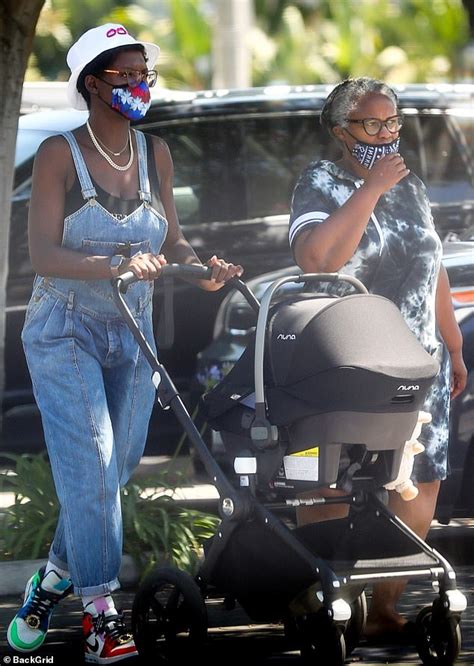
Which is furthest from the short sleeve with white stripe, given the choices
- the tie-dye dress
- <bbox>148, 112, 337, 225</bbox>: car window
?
<bbox>148, 112, 337, 225</bbox>: car window

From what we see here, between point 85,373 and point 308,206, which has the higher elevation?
point 308,206

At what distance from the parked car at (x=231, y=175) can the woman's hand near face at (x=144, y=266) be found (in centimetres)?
358

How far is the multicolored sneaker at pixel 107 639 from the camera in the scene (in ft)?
15.6

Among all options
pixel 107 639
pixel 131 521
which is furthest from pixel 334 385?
pixel 131 521

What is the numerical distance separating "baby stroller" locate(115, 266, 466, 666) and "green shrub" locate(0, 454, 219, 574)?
1.22 metres

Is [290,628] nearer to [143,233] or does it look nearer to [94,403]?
[94,403]

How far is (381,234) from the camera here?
4973 mm

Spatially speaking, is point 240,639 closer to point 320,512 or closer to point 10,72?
point 320,512

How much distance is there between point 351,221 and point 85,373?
93cm

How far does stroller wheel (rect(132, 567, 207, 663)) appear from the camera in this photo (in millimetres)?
4613

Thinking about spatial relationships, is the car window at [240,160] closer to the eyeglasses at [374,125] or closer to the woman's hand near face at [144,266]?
the eyeglasses at [374,125]

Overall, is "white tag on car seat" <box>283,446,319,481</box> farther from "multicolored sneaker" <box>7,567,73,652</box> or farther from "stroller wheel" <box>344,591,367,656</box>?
"multicolored sneaker" <box>7,567,73,652</box>

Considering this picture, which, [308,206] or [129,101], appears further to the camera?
[308,206]

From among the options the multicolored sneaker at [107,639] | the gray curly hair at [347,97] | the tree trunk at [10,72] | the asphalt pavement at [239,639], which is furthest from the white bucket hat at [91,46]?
the asphalt pavement at [239,639]
